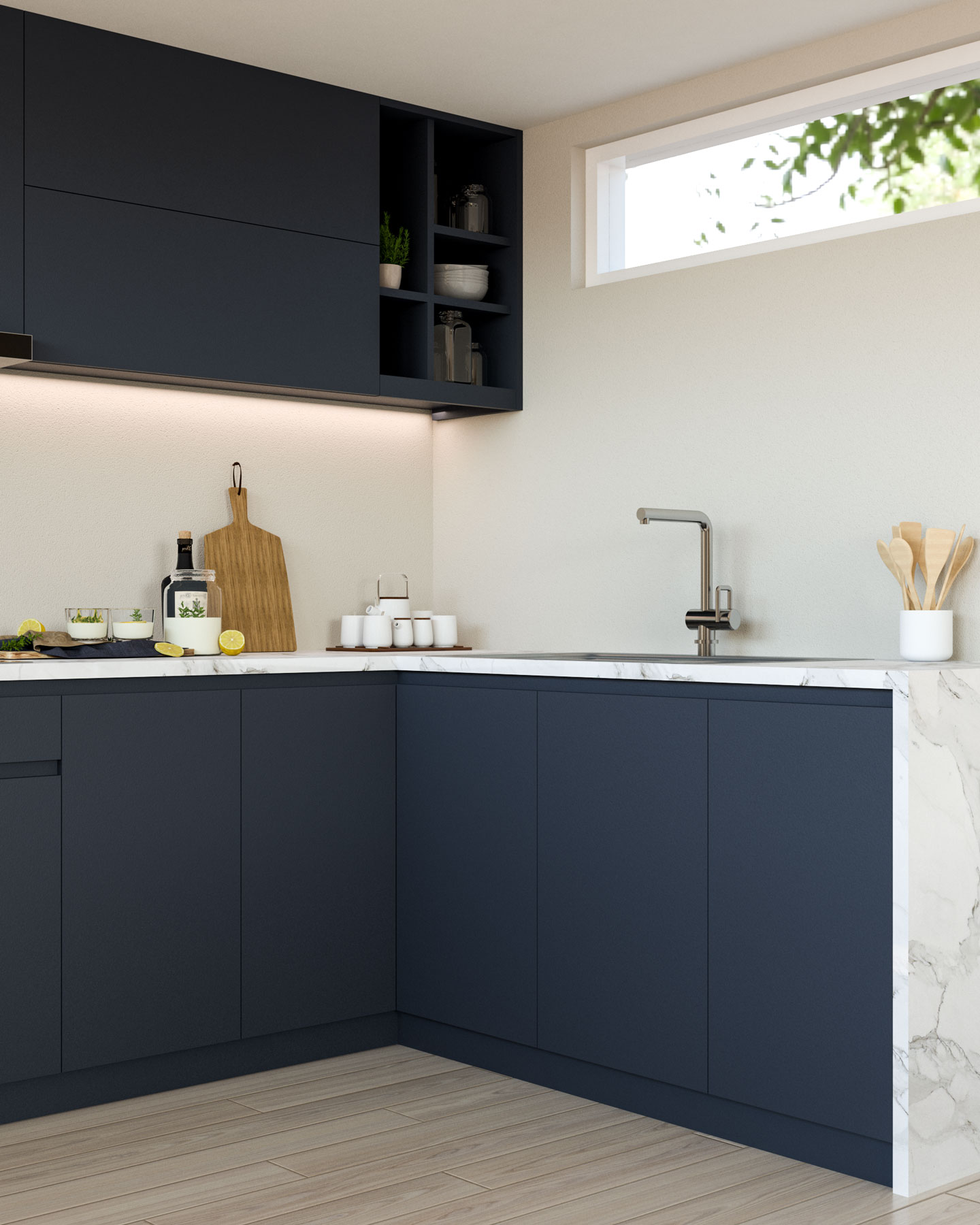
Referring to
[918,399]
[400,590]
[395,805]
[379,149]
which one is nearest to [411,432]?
[400,590]

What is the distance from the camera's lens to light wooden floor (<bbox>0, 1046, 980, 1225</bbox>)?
7.96 ft

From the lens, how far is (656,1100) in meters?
2.90

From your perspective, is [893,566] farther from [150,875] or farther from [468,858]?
[150,875]

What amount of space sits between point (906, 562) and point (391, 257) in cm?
164

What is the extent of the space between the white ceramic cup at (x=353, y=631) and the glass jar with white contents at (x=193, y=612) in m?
0.44

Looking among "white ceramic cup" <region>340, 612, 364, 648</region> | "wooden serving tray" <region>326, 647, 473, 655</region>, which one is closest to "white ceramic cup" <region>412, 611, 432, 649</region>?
"wooden serving tray" <region>326, 647, 473, 655</region>

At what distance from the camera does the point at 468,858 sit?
3.28 metres

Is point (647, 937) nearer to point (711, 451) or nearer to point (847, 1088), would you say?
point (847, 1088)

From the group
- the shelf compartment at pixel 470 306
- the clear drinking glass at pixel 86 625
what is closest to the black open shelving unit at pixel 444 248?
→ the shelf compartment at pixel 470 306

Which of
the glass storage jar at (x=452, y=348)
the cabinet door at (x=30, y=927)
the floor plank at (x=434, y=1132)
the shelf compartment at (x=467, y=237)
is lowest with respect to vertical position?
the floor plank at (x=434, y=1132)

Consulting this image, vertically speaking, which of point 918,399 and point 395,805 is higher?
point 918,399

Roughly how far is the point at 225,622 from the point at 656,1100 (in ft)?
5.40

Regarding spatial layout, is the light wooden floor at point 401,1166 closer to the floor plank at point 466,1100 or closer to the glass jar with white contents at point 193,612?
the floor plank at point 466,1100

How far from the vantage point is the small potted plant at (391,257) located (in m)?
3.85
